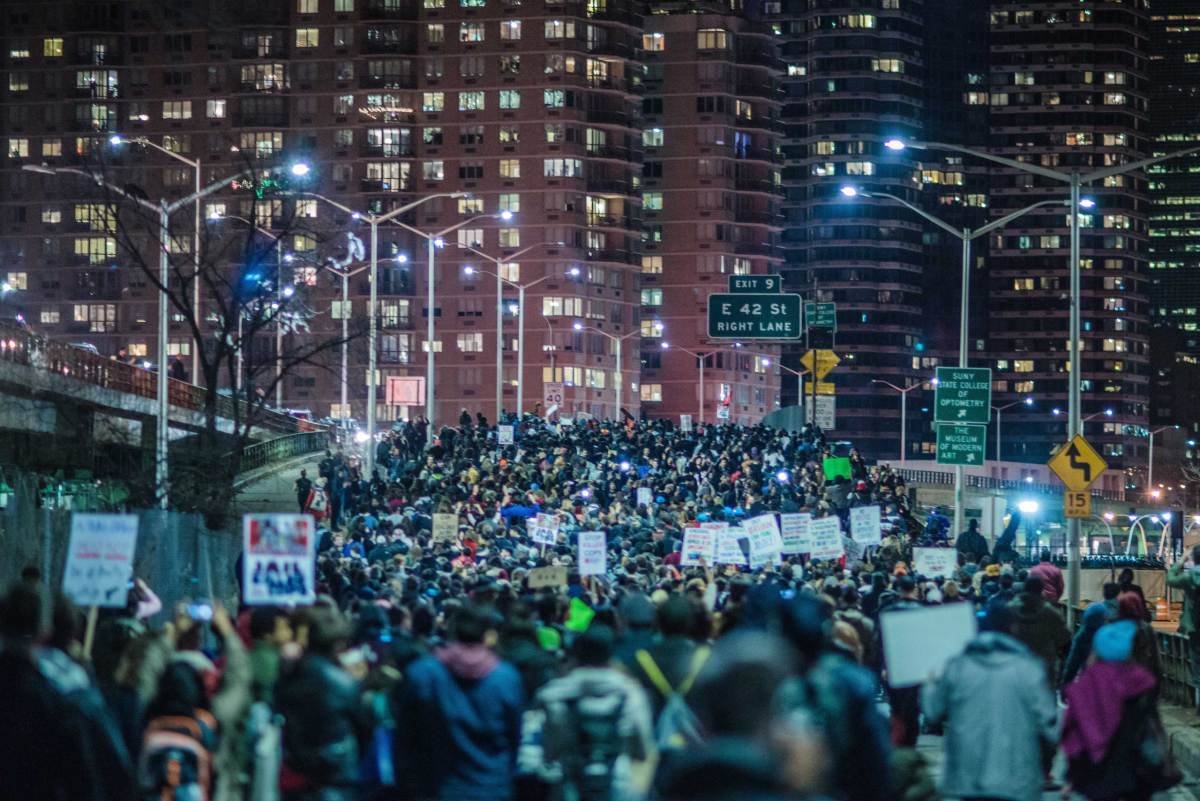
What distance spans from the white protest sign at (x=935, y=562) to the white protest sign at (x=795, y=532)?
2572 mm

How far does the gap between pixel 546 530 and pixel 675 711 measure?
19.6m

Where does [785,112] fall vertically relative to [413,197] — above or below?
above

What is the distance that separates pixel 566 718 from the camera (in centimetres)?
1016

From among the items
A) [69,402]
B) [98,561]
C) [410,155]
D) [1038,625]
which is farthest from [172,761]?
[410,155]

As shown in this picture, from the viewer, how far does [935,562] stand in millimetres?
25438

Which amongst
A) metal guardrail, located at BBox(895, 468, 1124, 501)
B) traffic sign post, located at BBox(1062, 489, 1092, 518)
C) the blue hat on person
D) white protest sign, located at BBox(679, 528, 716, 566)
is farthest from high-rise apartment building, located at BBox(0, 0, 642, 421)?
the blue hat on person

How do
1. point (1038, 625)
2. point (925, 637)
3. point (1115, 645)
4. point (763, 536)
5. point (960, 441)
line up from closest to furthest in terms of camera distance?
Answer: point (925, 637)
point (1115, 645)
point (1038, 625)
point (763, 536)
point (960, 441)

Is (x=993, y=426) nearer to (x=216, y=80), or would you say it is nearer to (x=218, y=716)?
(x=216, y=80)

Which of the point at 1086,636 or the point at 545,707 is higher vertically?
the point at 545,707

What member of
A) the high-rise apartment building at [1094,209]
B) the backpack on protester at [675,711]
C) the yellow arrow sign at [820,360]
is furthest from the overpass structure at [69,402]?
the high-rise apartment building at [1094,209]

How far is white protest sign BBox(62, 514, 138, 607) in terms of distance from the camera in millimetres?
14852

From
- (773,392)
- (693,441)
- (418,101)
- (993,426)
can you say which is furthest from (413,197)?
(693,441)

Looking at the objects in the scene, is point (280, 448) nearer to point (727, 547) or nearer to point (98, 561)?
point (727, 547)

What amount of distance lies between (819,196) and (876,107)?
9.24 metres
